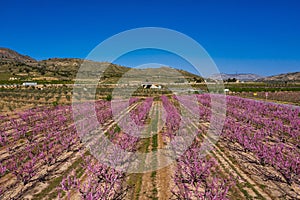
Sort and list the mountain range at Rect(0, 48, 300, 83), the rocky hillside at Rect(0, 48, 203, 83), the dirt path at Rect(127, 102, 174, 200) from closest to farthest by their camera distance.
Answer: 1. the dirt path at Rect(127, 102, 174, 200)
2. the rocky hillside at Rect(0, 48, 203, 83)
3. the mountain range at Rect(0, 48, 300, 83)

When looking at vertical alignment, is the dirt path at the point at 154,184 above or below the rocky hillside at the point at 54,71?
below

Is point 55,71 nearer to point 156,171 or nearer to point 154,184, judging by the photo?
point 156,171

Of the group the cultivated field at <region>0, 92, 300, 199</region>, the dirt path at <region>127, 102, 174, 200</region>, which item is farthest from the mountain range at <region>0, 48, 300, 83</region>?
the dirt path at <region>127, 102, 174, 200</region>

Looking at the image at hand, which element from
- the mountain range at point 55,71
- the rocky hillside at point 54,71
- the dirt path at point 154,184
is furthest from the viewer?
the mountain range at point 55,71

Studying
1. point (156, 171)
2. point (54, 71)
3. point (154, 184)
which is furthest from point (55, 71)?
point (154, 184)

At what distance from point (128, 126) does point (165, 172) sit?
25.3 ft

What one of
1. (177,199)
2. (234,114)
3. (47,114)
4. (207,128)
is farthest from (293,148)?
(47,114)

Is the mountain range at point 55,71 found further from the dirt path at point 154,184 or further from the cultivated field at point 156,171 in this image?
the dirt path at point 154,184

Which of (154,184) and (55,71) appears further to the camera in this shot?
(55,71)

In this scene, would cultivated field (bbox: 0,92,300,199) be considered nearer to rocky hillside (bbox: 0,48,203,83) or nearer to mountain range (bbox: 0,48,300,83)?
mountain range (bbox: 0,48,300,83)

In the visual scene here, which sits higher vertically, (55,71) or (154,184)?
(55,71)

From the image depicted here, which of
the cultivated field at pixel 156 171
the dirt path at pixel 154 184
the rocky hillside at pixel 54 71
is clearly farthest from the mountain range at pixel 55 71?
the dirt path at pixel 154 184

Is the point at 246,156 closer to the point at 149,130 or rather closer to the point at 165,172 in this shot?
the point at 165,172

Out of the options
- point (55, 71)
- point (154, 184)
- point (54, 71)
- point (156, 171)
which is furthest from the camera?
point (55, 71)
